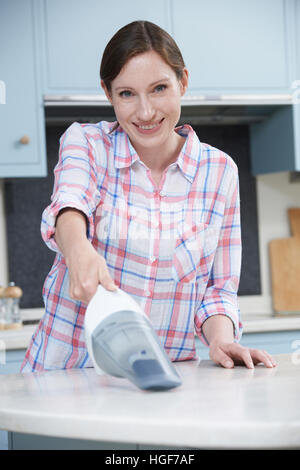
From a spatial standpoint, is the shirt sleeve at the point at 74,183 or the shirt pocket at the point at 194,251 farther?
the shirt pocket at the point at 194,251

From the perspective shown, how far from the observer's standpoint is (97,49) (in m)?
2.43

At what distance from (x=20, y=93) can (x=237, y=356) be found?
1.61m

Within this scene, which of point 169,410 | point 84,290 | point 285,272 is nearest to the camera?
point 169,410

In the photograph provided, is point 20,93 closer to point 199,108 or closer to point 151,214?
point 199,108

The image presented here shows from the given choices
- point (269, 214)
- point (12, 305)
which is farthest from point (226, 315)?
point (269, 214)

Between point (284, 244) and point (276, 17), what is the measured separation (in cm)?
92

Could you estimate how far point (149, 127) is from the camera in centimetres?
119

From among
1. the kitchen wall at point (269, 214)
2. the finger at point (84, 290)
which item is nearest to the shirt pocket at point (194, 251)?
the finger at point (84, 290)

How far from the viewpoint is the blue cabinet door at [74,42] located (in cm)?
240

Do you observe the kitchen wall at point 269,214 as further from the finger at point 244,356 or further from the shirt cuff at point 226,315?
the finger at point 244,356

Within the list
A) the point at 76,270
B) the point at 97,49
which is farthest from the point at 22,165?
the point at 76,270

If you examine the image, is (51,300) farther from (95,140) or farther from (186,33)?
(186,33)

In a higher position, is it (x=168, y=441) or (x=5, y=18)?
(x=5, y=18)
